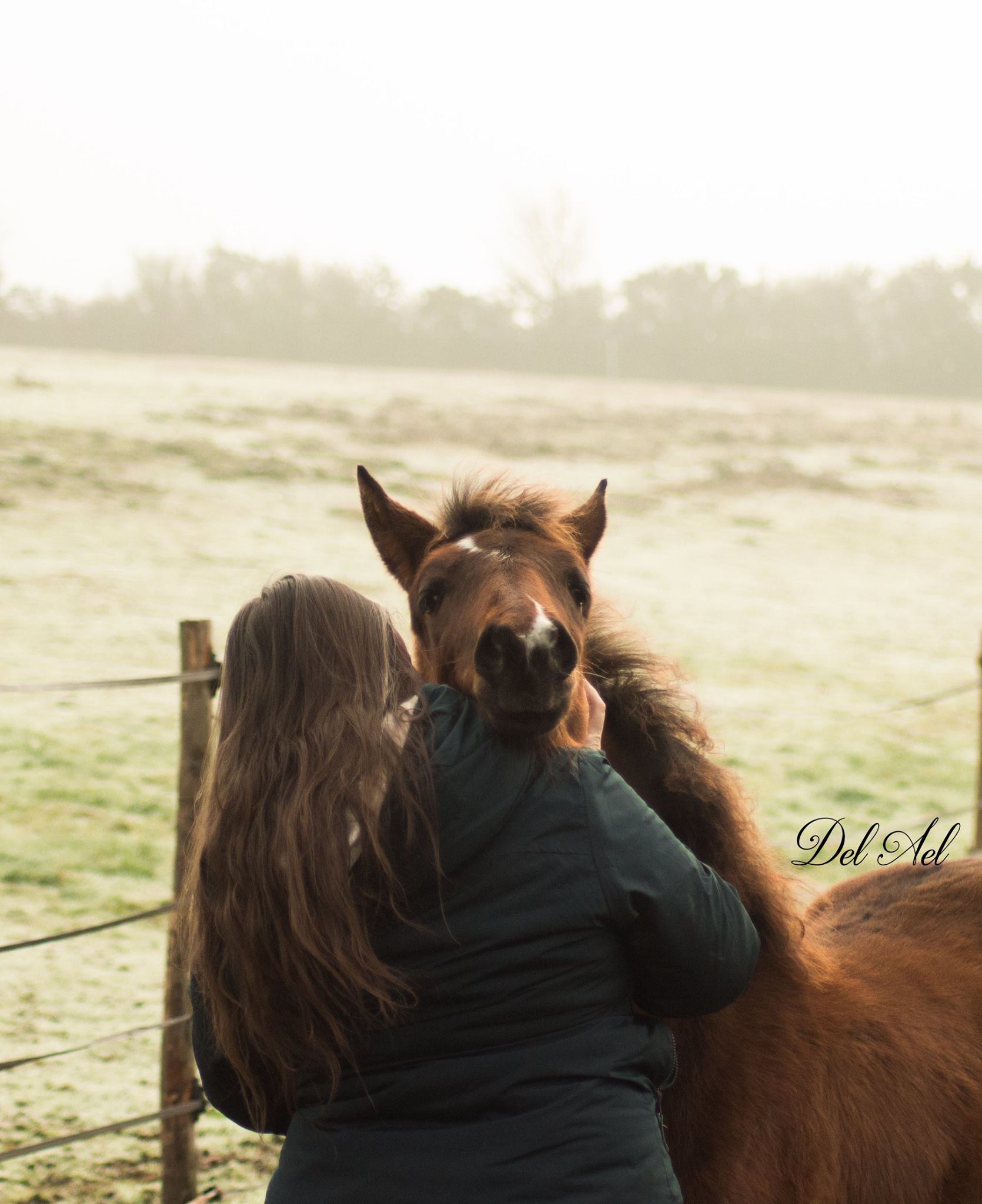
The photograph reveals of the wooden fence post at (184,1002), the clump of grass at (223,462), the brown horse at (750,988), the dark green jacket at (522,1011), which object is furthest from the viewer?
the clump of grass at (223,462)

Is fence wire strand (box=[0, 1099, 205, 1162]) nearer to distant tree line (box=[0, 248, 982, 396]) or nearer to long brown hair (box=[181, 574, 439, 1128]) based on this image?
long brown hair (box=[181, 574, 439, 1128])

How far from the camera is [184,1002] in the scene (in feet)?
10.6

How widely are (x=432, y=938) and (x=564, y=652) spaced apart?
453 millimetres

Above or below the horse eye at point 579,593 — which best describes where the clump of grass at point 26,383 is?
above

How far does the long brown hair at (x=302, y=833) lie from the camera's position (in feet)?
4.60

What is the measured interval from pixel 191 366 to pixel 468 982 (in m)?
26.3

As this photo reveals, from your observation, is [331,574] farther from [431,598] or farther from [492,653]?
[492,653]

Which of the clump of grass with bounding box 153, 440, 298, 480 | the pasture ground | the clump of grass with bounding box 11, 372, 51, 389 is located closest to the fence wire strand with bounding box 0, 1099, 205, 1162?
the pasture ground

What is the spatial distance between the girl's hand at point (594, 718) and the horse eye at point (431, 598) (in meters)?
0.31

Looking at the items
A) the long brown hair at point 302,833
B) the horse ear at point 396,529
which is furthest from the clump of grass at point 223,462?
the long brown hair at point 302,833

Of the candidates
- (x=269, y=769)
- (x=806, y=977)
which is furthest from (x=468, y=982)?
(x=806, y=977)

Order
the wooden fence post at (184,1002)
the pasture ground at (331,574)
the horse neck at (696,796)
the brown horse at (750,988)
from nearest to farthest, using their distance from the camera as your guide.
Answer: the brown horse at (750,988) < the horse neck at (696,796) < the wooden fence post at (184,1002) < the pasture ground at (331,574)

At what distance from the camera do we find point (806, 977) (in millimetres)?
1946

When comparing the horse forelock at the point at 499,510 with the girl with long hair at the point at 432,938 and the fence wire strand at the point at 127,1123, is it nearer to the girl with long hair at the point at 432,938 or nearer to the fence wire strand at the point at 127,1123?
the girl with long hair at the point at 432,938
